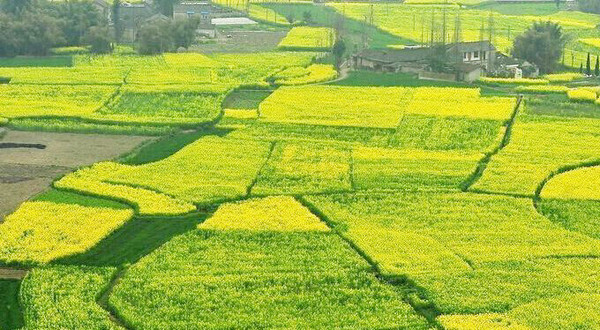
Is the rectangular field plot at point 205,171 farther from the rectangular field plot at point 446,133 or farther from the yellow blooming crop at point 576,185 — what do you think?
the yellow blooming crop at point 576,185

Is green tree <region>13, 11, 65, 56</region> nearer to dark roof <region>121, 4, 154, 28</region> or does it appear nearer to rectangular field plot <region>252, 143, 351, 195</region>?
dark roof <region>121, 4, 154, 28</region>

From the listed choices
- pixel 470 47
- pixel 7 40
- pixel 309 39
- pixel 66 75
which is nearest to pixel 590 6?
pixel 309 39

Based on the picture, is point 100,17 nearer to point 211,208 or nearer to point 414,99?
point 414,99

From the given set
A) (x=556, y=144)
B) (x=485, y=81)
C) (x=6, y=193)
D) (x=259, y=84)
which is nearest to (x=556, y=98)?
(x=485, y=81)

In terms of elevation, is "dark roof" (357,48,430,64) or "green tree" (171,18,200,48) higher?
"green tree" (171,18,200,48)

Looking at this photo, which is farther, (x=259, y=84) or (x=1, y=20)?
(x=1, y=20)

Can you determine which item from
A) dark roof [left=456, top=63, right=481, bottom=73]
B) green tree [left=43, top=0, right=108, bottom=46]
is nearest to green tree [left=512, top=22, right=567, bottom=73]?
dark roof [left=456, top=63, right=481, bottom=73]
